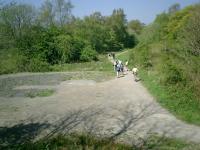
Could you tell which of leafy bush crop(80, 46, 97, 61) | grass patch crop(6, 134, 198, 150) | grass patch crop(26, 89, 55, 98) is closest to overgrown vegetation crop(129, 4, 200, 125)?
grass patch crop(6, 134, 198, 150)

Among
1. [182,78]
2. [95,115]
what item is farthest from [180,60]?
[95,115]

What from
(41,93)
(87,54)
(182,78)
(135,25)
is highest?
(135,25)

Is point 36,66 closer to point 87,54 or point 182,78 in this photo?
point 87,54

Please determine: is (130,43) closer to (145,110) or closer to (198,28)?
(198,28)

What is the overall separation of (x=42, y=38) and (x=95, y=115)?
3707cm

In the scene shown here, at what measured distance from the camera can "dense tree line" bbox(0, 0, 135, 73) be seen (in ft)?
145

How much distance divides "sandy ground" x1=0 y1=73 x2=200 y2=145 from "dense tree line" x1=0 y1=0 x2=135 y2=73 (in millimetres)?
21944

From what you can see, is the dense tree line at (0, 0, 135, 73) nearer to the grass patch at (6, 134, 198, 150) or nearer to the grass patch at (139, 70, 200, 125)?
the grass patch at (139, 70, 200, 125)

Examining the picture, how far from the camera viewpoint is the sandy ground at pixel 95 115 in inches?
526

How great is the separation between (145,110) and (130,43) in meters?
78.8

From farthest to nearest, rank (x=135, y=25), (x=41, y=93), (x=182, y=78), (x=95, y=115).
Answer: (x=135, y=25), (x=41, y=93), (x=182, y=78), (x=95, y=115)

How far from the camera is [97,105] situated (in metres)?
18.8

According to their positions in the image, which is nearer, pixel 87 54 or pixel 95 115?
pixel 95 115

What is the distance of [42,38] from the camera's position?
A: 51.4m
